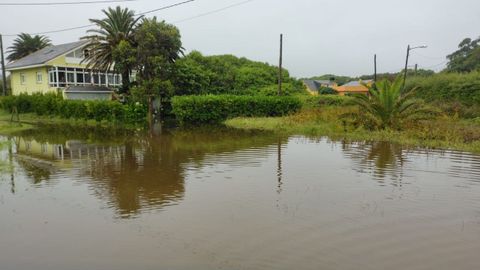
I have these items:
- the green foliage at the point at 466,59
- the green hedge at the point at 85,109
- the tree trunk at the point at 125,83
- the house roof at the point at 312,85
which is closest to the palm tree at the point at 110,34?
the tree trunk at the point at 125,83

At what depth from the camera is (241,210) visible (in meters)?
6.97

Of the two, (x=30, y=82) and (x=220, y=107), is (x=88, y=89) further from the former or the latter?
(x=220, y=107)

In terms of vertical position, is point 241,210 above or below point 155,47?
below

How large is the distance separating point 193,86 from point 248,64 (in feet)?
39.4

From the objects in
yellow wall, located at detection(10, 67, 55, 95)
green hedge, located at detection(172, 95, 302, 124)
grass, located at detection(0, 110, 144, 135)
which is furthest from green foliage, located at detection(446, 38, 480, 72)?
yellow wall, located at detection(10, 67, 55, 95)

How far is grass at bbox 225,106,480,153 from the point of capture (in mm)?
13969

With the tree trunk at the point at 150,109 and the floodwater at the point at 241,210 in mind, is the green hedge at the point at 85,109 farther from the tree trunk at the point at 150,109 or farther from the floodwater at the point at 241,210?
the floodwater at the point at 241,210

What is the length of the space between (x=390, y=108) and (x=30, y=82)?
34674 millimetres

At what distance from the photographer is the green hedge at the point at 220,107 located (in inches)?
968

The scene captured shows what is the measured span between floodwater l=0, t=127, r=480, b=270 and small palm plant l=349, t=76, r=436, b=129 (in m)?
4.11

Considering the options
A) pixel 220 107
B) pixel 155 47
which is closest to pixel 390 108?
pixel 220 107

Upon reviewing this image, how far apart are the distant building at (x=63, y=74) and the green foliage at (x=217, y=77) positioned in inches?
335

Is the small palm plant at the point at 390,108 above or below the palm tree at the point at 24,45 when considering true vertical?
below

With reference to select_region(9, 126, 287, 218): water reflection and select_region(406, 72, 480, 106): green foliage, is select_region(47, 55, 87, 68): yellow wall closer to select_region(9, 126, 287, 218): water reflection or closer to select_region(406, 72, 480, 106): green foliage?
select_region(9, 126, 287, 218): water reflection
